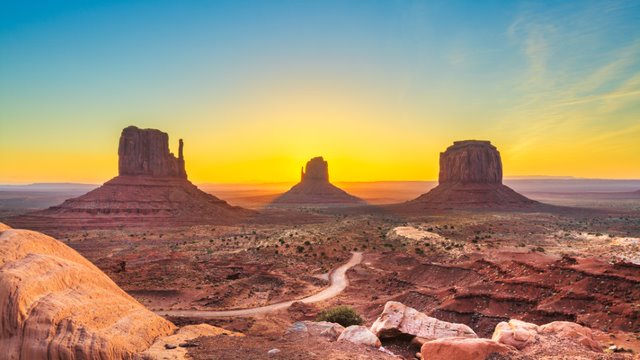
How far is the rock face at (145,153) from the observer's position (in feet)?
335

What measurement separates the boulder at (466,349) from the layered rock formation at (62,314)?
30.2ft

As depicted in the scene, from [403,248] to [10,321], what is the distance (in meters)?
50.2

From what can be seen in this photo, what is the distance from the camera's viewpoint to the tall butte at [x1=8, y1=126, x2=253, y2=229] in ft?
280

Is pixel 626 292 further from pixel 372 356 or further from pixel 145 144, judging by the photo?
pixel 145 144

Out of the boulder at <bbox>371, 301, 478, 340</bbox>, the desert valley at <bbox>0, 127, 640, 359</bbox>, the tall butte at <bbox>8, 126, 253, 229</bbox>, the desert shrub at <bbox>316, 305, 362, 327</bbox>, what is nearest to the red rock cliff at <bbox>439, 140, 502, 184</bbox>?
the desert valley at <bbox>0, 127, 640, 359</bbox>

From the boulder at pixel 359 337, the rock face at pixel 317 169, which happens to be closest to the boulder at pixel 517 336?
the boulder at pixel 359 337

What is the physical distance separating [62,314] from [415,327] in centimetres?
1547

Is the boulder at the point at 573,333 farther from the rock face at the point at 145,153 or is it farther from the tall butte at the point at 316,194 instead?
the tall butte at the point at 316,194

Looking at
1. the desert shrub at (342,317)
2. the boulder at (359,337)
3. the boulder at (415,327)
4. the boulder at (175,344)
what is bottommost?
the desert shrub at (342,317)

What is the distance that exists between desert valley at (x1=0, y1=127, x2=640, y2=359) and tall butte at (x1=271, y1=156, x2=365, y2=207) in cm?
8013

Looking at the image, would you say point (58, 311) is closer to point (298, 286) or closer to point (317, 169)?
point (298, 286)

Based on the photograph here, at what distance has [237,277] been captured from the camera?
135 feet

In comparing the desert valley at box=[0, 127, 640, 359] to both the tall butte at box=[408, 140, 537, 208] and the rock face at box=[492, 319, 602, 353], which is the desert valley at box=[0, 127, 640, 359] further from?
the tall butte at box=[408, 140, 537, 208]

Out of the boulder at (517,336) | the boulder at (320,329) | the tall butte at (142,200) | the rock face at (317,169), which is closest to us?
the boulder at (517,336)
